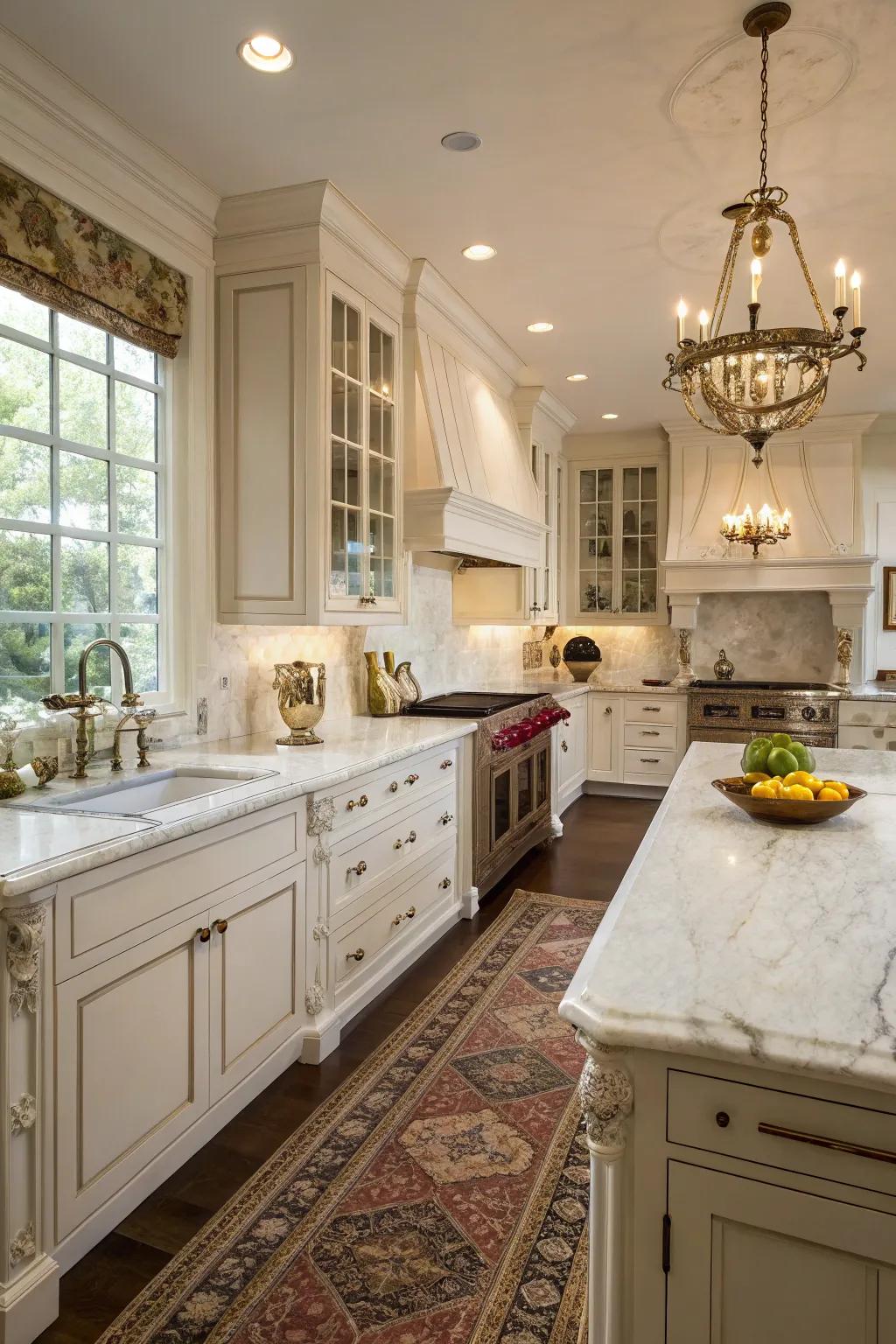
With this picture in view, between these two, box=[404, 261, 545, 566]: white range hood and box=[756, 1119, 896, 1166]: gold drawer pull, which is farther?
box=[404, 261, 545, 566]: white range hood

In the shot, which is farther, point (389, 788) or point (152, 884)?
point (389, 788)

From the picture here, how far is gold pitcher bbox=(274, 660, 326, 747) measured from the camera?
3.14m

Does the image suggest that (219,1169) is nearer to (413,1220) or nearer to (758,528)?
(413,1220)

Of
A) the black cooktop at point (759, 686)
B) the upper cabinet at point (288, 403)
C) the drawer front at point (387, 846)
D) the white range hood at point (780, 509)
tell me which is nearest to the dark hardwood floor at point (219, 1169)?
the drawer front at point (387, 846)

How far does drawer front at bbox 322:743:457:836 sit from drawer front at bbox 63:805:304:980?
351 mm

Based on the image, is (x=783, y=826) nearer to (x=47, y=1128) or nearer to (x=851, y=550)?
(x=47, y=1128)

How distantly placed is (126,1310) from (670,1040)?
4.45ft

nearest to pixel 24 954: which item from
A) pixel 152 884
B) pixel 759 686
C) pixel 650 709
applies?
pixel 152 884

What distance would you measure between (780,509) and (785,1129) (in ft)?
19.2

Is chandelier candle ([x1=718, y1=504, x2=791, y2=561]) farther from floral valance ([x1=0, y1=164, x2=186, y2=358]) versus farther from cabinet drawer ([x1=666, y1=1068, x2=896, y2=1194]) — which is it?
cabinet drawer ([x1=666, y1=1068, x2=896, y2=1194])

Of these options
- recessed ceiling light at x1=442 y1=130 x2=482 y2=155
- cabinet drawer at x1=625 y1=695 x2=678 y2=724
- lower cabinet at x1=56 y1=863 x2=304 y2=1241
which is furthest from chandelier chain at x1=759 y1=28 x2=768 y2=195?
cabinet drawer at x1=625 y1=695 x2=678 y2=724

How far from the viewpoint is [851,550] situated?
609 cm

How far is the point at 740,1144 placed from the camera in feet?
3.45

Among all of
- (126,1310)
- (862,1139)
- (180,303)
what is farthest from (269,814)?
(180,303)
